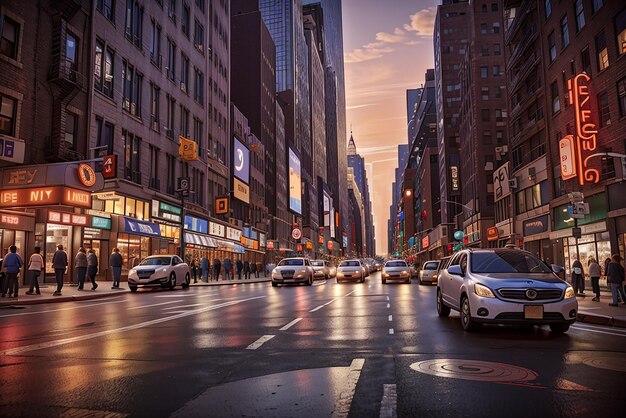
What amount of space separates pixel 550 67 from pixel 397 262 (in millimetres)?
17222

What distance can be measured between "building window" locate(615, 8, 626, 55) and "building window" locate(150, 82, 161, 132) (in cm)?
3111

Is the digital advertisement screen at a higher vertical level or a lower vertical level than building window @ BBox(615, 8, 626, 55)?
higher

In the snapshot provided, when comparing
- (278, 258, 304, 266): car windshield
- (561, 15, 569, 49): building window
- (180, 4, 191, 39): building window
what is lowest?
(278, 258, 304, 266): car windshield

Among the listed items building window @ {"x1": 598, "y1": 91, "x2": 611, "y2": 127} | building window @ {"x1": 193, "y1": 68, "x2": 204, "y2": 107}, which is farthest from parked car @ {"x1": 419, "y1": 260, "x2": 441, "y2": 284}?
building window @ {"x1": 193, "y1": 68, "x2": 204, "y2": 107}

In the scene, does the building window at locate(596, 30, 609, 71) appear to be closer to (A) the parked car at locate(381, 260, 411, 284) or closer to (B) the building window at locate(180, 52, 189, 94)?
(A) the parked car at locate(381, 260, 411, 284)

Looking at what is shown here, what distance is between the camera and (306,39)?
514ft

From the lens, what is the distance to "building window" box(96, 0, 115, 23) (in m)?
33.2

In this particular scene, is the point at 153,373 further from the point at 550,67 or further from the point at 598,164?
the point at 550,67

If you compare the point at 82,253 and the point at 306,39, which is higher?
the point at 306,39

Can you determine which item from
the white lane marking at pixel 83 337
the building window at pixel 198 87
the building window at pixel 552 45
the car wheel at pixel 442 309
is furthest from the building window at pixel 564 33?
the building window at pixel 198 87

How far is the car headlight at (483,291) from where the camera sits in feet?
32.2

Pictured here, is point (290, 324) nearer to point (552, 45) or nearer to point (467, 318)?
point (467, 318)

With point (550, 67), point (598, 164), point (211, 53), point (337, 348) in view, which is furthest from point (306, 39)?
point (337, 348)

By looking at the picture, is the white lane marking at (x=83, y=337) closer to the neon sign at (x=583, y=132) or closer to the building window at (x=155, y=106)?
the neon sign at (x=583, y=132)
